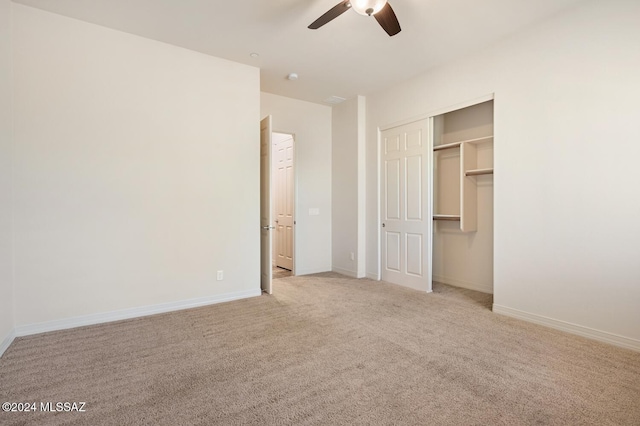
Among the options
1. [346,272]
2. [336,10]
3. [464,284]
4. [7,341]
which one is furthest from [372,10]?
[346,272]

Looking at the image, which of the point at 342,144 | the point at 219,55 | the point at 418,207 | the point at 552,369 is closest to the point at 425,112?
the point at 418,207

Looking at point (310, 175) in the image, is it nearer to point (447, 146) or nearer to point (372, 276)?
point (372, 276)

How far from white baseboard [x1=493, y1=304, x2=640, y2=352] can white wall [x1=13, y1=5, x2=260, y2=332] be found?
3.06 meters

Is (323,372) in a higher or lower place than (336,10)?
lower

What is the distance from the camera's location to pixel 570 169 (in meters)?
3.02

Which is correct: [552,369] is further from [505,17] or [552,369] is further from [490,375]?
[505,17]

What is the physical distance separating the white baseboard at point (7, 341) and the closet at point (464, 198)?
496 centimetres

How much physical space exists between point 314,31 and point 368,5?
1138mm

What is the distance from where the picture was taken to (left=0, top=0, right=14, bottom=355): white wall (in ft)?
8.67

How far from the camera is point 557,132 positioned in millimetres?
3109

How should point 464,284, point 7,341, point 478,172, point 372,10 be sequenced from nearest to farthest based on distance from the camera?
1. point 372,10
2. point 7,341
3. point 478,172
4. point 464,284

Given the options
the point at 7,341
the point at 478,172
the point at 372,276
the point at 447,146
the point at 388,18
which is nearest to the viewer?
the point at 388,18

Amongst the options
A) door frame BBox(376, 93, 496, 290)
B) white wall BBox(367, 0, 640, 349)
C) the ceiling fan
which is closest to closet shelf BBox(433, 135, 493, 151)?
door frame BBox(376, 93, 496, 290)

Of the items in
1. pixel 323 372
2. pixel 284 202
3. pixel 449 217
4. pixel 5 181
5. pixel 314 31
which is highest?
pixel 314 31
